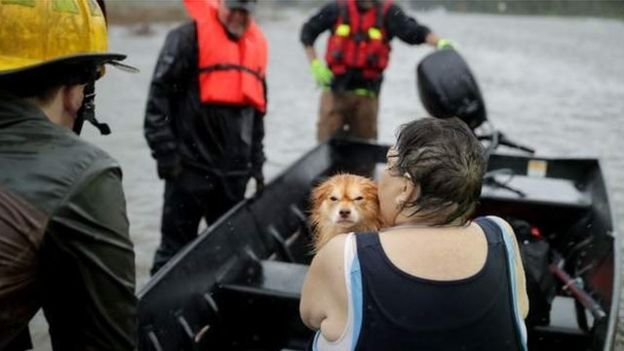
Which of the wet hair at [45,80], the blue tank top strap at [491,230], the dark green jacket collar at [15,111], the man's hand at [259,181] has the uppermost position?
the wet hair at [45,80]

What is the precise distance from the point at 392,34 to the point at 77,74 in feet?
19.3

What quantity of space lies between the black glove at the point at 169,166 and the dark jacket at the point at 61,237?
2.89 m

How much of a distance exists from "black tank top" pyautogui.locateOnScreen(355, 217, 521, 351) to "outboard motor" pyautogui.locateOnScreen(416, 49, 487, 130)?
3.81m

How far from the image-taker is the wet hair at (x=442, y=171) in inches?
75.5

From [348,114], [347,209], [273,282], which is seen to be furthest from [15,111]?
[348,114]

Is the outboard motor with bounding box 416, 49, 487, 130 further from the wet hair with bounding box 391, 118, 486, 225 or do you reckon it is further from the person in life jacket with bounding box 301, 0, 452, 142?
the wet hair with bounding box 391, 118, 486, 225

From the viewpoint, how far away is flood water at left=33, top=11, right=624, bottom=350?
9.63m

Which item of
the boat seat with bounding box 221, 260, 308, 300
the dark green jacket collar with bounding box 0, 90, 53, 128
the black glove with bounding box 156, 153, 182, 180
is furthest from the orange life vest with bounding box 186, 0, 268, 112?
the dark green jacket collar with bounding box 0, 90, 53, 128

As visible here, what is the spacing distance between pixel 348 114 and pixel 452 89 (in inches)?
89.1

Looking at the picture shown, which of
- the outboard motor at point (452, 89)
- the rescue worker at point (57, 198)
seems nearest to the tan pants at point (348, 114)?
the outboard motor at point (452, 89)

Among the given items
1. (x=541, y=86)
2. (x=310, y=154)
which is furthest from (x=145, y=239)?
(x=541, y=86)

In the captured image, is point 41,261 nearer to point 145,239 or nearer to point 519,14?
point 145,239

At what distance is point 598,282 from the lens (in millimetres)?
4320

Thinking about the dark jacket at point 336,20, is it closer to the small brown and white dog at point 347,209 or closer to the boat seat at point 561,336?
the boat seat at point 561,336
